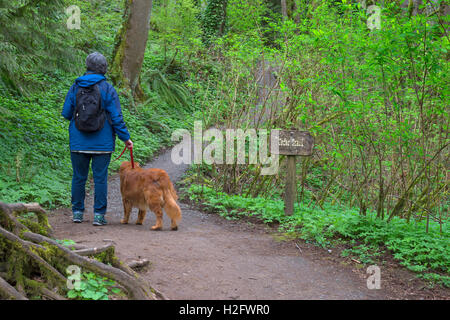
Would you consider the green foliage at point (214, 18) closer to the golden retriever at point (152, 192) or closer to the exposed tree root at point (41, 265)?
the golden retriever at point (152, 192)

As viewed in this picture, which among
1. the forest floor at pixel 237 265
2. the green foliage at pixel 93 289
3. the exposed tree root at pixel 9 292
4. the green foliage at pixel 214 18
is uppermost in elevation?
the green foliage at pixel 214 18

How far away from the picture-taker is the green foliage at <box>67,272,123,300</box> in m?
3.20

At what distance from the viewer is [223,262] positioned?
5113 millimetres

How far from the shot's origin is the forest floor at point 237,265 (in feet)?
14.1

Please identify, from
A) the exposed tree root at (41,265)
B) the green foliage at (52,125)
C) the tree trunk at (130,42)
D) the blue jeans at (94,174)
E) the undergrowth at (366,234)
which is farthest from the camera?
the tree trunk at (130,42)

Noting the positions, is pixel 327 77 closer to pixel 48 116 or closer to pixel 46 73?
pixel 48 116

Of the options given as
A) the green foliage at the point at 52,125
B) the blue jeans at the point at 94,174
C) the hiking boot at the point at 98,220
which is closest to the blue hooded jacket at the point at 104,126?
the blue jeans at the point at 94,174

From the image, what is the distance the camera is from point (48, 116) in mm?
11812

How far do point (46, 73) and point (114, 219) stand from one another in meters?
9.71

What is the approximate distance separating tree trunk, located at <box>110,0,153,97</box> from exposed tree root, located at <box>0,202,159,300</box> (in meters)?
12.4

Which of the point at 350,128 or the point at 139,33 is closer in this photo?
the point at 350,128

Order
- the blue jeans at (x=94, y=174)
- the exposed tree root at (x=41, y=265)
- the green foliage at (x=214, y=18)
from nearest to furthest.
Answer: the exposed tree root at (x=41, y=265) < the blue jeans at (x=94, y=174) < the green foliage at (x=214, y=18)
